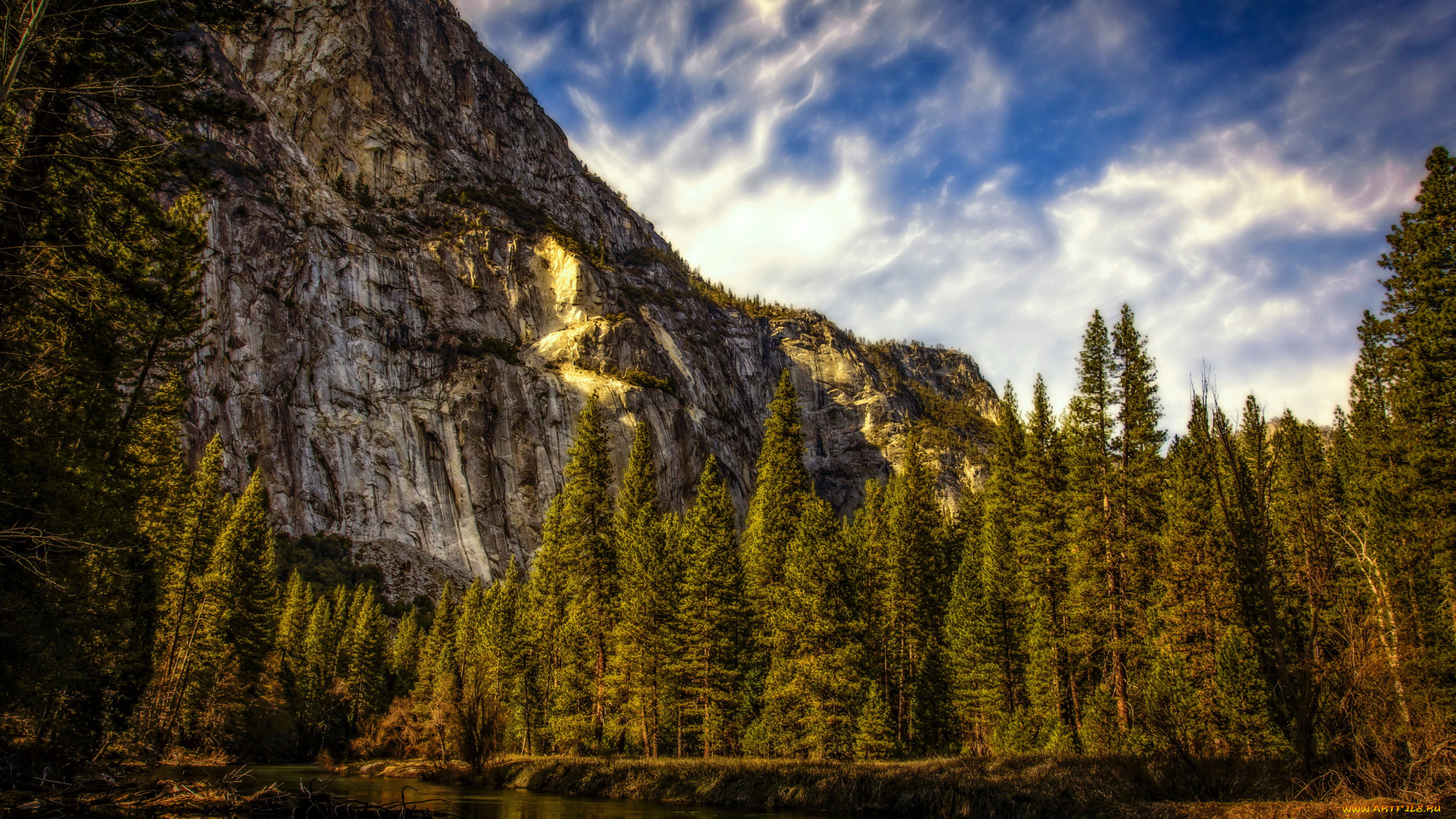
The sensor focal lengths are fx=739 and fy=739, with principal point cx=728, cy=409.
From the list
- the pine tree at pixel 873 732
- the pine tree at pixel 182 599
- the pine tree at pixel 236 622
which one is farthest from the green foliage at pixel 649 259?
the pine tree at pixel 873 732

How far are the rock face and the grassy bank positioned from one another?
53759 millimetres

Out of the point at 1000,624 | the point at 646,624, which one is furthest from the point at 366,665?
the point at 1000,624

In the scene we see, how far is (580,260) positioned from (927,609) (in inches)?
3972

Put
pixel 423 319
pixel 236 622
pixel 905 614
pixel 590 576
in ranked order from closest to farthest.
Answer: pixel 590 576 → pixel 905 614 → pixel 236 622 → pixel 423 319

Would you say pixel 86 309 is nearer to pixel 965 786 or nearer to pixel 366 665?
pixel 965 786

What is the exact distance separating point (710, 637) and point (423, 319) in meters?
89.1

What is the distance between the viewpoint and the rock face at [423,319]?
88.4 m

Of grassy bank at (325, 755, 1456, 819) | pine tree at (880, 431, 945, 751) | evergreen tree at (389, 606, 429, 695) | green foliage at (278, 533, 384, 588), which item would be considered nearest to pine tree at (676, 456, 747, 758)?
grassy bank at (325, 755, 1456, 819)

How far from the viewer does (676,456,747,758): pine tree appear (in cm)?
3156

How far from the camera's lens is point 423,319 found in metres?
106

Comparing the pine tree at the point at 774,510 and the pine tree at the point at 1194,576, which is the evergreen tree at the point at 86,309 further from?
the pine tree at the point at 1194,576

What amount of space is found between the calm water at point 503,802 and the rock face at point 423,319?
43296mm

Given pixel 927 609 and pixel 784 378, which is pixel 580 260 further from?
pixel 927 609

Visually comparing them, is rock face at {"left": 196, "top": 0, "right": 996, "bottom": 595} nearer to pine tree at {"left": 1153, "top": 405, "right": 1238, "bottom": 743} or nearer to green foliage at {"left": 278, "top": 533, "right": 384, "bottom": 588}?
green foliage at {"left": 278, "top": 533, "right": 384, "bottom": 588}
